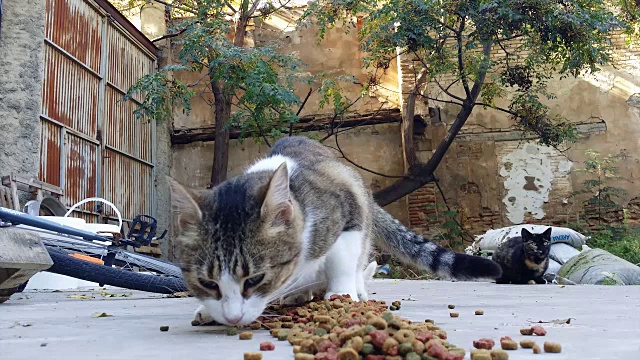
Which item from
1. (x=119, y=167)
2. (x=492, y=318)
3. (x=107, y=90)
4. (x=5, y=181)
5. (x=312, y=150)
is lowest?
(x=492, y=318)

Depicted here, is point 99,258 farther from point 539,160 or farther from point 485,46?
point 539,160

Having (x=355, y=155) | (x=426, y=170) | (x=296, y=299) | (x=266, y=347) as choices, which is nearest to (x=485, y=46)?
(x=426, y=170)

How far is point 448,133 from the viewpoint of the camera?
35.4ft

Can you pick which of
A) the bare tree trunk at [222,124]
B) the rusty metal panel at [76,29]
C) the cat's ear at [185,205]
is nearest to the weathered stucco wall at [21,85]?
the rusty metal panel at [76,29]

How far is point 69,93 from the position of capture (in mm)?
8852

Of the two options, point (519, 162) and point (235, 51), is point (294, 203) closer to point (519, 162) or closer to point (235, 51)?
point (235, 51)

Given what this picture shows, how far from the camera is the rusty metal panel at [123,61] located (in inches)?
402

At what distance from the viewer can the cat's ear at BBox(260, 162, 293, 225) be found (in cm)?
216

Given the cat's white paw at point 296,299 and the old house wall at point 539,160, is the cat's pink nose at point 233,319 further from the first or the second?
the old house wall at point 539,160

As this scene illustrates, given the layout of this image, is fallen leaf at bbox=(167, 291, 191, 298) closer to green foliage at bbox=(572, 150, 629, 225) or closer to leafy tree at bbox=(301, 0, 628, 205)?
leafy tree at bbox=(301, 0, 628, 205)

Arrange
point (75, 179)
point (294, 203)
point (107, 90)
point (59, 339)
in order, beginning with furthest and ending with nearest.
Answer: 1. point (107, 90)
2. point (75, 179)
3. point (294, 203)
4. point (59, 339)

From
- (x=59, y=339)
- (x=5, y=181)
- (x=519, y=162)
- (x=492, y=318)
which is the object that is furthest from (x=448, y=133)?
(x=59, y=339)

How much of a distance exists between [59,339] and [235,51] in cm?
772

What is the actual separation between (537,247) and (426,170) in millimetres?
4576
